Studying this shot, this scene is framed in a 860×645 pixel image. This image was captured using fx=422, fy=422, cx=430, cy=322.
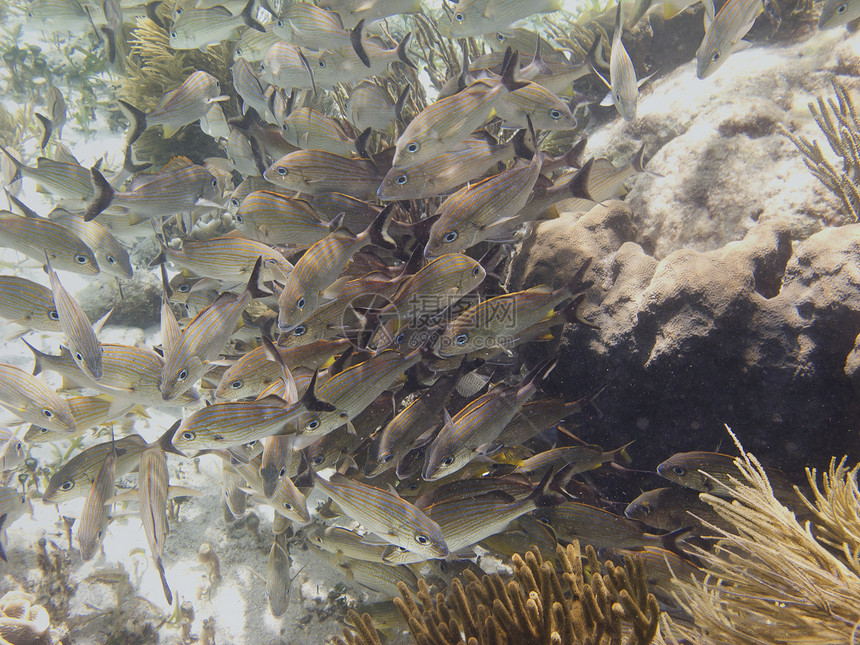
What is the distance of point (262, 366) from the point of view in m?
2.54

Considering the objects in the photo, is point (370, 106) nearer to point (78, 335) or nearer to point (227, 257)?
point (227, 257)

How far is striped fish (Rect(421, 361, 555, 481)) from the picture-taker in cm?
226

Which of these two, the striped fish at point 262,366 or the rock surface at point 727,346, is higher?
the rock surface at point 727,346

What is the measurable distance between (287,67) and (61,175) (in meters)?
2.18

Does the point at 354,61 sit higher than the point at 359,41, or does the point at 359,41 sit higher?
the point at 359,41

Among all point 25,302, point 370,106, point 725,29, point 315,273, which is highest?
point 725,29

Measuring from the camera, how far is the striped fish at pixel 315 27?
3.68 m

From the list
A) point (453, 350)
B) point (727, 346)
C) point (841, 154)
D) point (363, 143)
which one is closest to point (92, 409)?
point (453, 350)

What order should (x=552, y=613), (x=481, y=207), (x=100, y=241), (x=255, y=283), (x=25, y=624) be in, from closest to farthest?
(x=552, y=613), (x=255, y=283), (x=481, y=207), (x=25, y=624), (x=100, y=241)

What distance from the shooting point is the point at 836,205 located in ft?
10.0

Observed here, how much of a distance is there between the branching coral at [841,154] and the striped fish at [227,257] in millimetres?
3803

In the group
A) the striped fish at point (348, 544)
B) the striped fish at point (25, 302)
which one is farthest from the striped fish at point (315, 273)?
the striped fish at point (25, 302)

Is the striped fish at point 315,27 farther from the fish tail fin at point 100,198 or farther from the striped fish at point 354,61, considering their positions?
the fish tail fin at point 100,198

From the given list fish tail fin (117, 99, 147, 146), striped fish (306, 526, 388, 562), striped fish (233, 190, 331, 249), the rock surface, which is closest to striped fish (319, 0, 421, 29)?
fish tail fin (117, 99, 147, 146)
